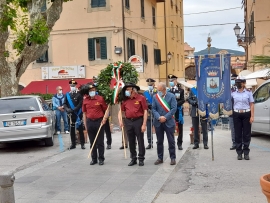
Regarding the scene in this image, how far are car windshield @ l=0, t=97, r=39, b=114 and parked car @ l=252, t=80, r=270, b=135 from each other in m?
6.60

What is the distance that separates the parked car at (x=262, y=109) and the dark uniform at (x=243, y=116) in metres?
2.97

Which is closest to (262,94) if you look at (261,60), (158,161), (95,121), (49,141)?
(158,161)

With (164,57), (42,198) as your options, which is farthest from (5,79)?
(164,57)

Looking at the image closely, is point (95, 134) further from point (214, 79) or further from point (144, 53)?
point (144, 53)

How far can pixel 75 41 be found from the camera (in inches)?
979

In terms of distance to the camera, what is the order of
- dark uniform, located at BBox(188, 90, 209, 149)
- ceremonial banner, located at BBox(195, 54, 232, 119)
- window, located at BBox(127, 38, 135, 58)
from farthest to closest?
window, located at BBox(127, 38, 135, 58) → dark uniform, located at BBox(188, 90, 209, 149) → ceremonial banner, located at BBox(195, 54, 232, 119)

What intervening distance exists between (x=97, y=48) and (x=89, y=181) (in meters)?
17.7

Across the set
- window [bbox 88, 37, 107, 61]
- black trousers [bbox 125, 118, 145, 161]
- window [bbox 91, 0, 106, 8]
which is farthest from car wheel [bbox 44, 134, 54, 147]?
window [bbox 91, 0, 106, 8]

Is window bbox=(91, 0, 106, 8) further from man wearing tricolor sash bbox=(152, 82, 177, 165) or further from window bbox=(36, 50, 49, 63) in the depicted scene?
man wearing tricolor sash bbox=(152, 82, 177, 165)

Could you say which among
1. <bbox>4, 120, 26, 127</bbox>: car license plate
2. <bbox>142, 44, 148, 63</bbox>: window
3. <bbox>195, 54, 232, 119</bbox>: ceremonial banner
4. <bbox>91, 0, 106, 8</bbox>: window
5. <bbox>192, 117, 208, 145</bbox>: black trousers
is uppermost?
<bbox>91, 0, 106, 8</bbox>: window

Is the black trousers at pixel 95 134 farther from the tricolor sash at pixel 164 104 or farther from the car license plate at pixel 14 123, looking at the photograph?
the car license plate at pixel 14 123

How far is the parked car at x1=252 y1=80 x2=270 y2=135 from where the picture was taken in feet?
39.8

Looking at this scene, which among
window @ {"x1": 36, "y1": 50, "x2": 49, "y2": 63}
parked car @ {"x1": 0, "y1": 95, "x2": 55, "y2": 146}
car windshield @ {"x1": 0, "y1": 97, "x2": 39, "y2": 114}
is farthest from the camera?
window @ {"x1": 36, "y1": 50, "x2": 49, "y2": 63}

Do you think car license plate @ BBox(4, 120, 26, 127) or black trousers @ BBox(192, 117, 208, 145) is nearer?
black trousers @ BBox(192, 117, 208, 145)
